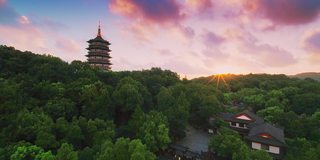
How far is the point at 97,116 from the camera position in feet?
99.9

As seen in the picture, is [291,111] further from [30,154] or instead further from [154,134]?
[30,154]

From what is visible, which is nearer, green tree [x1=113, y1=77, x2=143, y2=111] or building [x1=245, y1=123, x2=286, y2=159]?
building [x1=245, y1=123, x2=286, y2=159]

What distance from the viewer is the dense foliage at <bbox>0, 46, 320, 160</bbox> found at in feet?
67.5

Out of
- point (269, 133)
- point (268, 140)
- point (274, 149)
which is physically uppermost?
point (269, 133)

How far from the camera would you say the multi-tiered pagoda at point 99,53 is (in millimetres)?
46625

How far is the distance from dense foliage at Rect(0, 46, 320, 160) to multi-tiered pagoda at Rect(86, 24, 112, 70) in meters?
4.87

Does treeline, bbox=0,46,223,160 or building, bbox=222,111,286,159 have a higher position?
treeline, bbox=0,46,223,160

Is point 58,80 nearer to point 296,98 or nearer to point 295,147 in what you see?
point 295,147

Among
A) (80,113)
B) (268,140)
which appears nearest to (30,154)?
(80,113)

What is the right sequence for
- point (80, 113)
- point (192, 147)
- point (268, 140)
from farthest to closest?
point (80, 113) → point (192, 147) → point (268, 140)

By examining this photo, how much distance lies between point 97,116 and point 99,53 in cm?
1990

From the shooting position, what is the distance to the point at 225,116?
37938mm

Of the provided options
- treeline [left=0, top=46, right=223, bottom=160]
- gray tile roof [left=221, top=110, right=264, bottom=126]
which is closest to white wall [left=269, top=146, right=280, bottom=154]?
gray tile roof [left=221, top=110, right=264, bottom=126]

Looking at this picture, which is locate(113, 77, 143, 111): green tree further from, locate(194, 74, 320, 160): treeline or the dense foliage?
locate(194, 74, 320, 160): treeline
